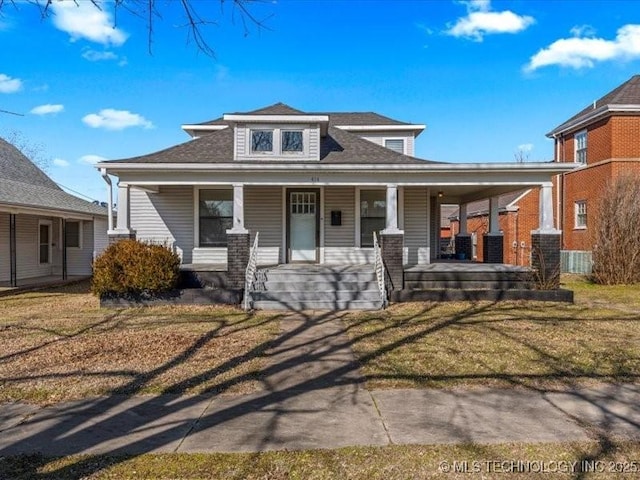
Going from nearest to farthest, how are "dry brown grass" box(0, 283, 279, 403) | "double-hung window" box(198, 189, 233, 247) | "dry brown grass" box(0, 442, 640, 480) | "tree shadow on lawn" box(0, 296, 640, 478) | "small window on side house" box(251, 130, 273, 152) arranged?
"dry brown grass" box(0, 442, 640, 480), "tree shadow on lawn" box(0, 296, 640, 478), "dry brown grass" box(0, 283, 279, 403), "small window on side house" box(251, 130, 273, 152), "double-hung window" box(198, 189, 233, 247)

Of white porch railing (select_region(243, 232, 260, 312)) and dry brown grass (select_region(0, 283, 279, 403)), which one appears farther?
white porch railing (select_region(243, 232, 260, 312))

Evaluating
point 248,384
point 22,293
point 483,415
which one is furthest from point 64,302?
point 483,415

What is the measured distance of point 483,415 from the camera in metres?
4.03

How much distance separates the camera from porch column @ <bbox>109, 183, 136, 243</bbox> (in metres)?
10.9

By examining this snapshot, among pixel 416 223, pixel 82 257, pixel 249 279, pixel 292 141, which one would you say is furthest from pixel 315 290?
pixel 82 257

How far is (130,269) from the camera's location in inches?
392

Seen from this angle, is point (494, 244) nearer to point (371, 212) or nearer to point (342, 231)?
point (371, 212)

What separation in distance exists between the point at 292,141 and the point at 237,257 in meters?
4.03

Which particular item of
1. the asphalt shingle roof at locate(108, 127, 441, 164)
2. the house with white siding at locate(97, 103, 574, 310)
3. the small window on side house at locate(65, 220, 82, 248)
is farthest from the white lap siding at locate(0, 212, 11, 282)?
the asphalt shingle roof at locate(108, 127, 441, 164)

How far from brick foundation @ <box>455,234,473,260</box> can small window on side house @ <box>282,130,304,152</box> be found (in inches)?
298

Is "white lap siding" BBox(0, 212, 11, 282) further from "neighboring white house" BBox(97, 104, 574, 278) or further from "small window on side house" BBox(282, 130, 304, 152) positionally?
"small window on side house" BBox(282, 130, 304, 152)

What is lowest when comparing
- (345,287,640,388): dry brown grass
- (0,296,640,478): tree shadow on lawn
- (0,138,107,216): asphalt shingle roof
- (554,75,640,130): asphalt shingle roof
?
(0,296,640,478): tree shadow on lawn

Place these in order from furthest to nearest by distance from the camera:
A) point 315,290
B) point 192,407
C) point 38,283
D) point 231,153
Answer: point 38,283 < point 231,153 < point 315,290 < point 192,407

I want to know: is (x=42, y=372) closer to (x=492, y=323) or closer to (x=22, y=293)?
(x=492, y=323)
